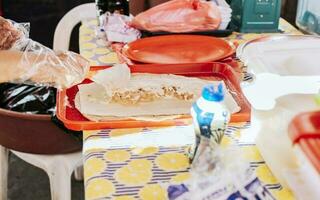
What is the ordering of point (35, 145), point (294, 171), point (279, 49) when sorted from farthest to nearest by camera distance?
point (35, 145)
point (279, 49)
point (294, 171)

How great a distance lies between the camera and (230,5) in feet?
5.72

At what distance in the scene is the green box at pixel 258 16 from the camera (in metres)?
1.60

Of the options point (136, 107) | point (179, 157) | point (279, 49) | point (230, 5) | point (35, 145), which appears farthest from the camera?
point (230, 5)

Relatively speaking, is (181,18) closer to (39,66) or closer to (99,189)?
(39,66)

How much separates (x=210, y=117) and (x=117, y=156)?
0.21 meters

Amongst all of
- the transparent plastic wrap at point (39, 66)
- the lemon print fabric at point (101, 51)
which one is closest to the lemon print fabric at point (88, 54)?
the lemon print fabric at point (101, 51)

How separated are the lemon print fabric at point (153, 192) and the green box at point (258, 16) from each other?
99cm

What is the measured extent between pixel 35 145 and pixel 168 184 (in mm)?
602

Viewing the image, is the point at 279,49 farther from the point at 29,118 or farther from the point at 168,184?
the point at 29,118

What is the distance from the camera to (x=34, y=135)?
1.21 meters

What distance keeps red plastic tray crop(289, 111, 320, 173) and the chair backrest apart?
1.27 m

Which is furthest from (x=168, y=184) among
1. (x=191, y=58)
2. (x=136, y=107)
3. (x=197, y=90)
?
(x=191, y=58)

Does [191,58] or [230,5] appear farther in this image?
[230,5]

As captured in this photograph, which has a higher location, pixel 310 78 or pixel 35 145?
pixel 310 78
